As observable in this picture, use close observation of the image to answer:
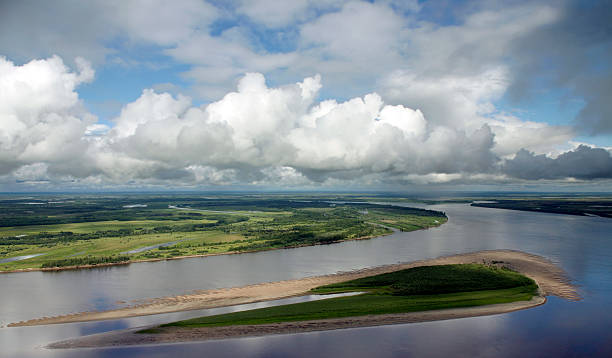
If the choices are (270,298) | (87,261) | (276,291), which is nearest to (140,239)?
(87,261)

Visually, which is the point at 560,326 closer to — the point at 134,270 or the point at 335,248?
the point at 335,248

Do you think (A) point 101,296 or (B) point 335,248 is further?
(B) point 335,248

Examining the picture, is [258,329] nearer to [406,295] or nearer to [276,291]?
[276,291]

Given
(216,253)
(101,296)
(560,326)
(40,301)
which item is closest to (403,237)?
(216,253)

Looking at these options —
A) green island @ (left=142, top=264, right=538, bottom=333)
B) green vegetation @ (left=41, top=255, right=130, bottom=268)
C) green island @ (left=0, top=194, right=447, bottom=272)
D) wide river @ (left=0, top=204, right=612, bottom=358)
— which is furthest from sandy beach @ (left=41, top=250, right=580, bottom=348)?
green island @ (left=0, top=194, right=447, bottom=272)

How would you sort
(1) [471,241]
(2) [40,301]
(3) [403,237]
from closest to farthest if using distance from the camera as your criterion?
(2) [40,301], (1) [471,241], (3) [403,237]
